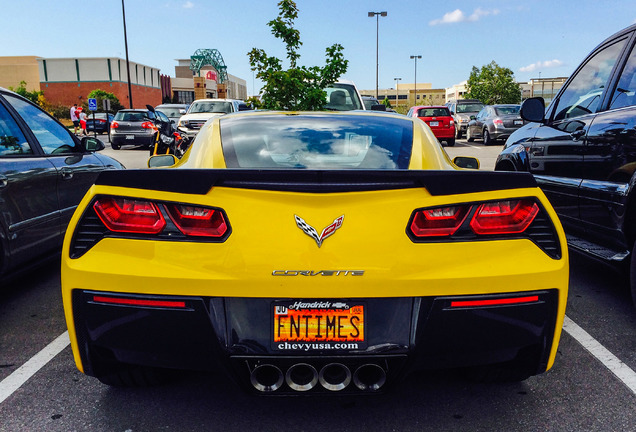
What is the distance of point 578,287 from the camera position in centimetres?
472

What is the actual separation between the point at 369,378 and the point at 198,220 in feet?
2.89

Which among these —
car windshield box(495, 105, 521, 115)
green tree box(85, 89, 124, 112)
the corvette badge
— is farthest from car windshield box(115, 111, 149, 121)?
green tree box(85, 89, 124, 112)

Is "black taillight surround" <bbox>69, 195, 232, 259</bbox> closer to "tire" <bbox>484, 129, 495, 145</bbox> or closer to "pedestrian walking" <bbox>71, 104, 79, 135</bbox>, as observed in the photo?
"tire" <bbox>484, 129, 495, 145</bbox>

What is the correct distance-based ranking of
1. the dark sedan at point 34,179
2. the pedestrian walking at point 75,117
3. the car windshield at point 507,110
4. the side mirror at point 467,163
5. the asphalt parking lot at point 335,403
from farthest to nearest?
the pedestrian walking at point 75,117 < the car windshield at point 507,110 < the dark sedan at point 34,179 < the side mirror at point 467,163 < the asphalt parking lot at point 335,403

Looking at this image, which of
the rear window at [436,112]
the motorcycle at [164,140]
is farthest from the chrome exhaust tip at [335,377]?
the rear window at [436,112]

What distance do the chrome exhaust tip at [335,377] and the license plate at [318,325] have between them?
116 mm

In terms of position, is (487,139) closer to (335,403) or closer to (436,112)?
(436,112)

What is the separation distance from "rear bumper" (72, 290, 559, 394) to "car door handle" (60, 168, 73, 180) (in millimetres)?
2877

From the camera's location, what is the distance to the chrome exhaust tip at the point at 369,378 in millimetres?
2213

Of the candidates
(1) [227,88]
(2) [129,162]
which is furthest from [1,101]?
(1) [227,88]

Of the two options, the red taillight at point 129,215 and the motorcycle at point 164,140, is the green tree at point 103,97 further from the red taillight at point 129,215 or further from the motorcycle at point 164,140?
the red taillight at point 129,215

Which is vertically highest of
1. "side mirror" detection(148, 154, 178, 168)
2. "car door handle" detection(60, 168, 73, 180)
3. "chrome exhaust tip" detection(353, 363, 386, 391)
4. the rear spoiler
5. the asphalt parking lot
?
the rear spoiler

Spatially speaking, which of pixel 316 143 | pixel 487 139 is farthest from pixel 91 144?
pixel 487 139

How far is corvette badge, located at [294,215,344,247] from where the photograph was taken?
2.13 meters
